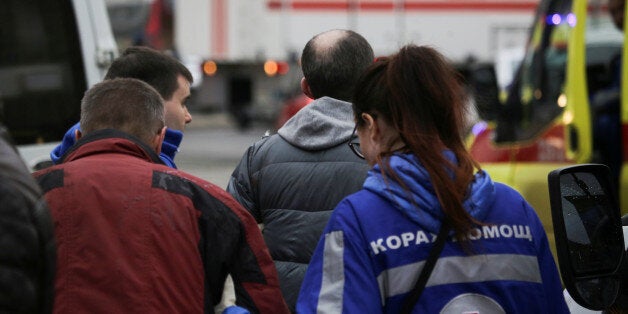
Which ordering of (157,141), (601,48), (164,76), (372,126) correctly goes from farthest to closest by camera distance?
(601,48) < (164,76) < (157,141) < (372,126)

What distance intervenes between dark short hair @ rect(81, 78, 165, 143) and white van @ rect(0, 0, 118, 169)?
2.90 metres

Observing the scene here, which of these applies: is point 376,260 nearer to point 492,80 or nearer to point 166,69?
point 166,69

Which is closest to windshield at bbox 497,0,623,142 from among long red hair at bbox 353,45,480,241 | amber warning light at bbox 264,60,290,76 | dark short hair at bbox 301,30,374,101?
dark short hair at bbox 301,30,374,101

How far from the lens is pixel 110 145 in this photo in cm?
326

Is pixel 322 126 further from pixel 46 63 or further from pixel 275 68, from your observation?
pixel 275 68

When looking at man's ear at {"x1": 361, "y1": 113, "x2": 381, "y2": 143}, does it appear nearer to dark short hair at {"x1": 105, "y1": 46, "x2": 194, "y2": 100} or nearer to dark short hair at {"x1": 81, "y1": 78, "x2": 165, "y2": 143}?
dark short hair at {"x1": 81, "y1": 78, "x2": 165, "y2": 143}

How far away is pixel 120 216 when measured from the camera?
10.2 ft

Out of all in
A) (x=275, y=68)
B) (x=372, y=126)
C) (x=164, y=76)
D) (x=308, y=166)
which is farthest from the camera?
(x=275, y=68)

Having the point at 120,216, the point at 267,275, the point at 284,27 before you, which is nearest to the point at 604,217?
the point at 267,275

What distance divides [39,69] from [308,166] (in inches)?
107

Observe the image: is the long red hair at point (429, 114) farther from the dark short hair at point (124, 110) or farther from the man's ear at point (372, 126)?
the dark short hair at point (124, 110)

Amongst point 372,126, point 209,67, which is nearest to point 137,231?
point 372,126

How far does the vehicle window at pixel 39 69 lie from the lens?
20.5ft

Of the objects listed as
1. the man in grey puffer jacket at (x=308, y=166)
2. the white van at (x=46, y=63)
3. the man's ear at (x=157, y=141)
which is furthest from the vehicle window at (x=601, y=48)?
the man's ear at (x=157, y=141)
